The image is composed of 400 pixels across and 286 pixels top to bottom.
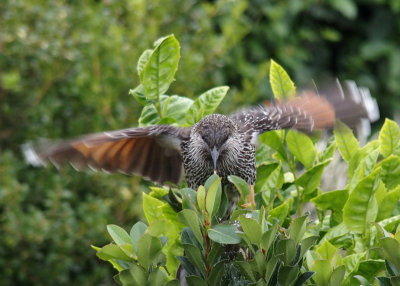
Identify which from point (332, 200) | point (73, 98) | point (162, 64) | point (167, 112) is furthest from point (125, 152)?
point (73, 98)

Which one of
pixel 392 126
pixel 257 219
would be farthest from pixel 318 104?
pixel 257 219

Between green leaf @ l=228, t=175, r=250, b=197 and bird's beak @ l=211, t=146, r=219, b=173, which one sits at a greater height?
green leaf @ l=228, t=175, r=250, b=197

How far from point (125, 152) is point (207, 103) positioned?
0.41m

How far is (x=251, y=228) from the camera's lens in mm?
1587

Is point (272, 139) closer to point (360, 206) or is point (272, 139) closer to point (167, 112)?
→ point (167, 112)

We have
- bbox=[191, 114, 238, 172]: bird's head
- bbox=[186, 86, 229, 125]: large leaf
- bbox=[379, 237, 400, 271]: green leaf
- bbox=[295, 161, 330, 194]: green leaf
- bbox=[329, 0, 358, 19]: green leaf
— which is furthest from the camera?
bbox=[329, 0, 358, 19]: green leaf

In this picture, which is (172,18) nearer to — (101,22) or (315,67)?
(101,22)

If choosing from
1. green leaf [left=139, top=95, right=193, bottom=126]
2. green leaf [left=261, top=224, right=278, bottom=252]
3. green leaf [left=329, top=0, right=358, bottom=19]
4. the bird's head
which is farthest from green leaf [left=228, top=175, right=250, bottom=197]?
green leaf [left=329, top=0, right=358, bottom=19]

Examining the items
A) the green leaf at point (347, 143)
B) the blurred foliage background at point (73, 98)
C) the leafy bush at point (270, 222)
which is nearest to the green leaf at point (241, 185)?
the leafy bush at point (270, 222)

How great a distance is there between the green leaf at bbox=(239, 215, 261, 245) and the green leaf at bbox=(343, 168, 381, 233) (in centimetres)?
43

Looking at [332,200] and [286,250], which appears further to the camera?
[332,200]

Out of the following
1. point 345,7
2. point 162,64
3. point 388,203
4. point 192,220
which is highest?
point 162,64

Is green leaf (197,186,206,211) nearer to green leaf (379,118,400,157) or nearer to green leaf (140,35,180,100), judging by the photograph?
green leaf (140,35,180,100)

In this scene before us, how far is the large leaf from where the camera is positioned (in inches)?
94.2
